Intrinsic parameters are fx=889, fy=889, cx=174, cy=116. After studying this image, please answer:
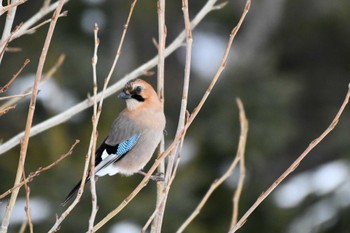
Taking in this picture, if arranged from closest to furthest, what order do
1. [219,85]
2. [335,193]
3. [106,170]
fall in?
[106,170], [335,193], [219,85]

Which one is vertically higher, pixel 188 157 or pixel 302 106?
pixel 302 106

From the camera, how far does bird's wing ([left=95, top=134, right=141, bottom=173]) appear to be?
189 inches

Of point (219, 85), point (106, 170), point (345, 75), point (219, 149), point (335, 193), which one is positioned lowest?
point (106, 170)

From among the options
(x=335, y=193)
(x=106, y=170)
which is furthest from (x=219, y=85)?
(x=106, y=170)

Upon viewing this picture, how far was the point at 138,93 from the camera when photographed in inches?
185

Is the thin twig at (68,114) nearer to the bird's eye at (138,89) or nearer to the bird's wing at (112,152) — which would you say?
the bird's eye at (138,89)

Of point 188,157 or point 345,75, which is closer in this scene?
point 188,157

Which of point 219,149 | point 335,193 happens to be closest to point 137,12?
point 219,149

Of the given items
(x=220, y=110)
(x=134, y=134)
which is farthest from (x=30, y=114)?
(x=220, y=110)

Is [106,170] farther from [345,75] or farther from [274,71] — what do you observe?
[345,75]

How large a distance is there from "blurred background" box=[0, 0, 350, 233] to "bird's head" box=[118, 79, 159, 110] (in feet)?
11.5

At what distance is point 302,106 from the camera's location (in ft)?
43.0

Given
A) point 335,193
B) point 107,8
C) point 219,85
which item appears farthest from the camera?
point 107,8

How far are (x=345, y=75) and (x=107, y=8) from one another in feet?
11.7
